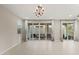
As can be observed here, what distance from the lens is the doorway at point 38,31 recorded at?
551cm

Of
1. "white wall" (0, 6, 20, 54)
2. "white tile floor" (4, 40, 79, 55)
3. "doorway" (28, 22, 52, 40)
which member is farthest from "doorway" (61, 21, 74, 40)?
"white wall" (0, 6, 20, 54)

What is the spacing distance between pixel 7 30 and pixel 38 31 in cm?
212

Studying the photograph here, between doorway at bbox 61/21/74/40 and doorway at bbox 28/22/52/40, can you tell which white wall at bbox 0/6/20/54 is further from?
doorway at bbox 61/21/74/40

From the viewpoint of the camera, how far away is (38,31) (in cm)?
555

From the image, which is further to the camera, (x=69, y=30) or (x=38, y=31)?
(x=38, y=31)

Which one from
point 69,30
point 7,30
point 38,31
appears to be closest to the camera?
point 69,30

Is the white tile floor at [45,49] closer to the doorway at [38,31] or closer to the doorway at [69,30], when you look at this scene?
the doorway at [38,31]

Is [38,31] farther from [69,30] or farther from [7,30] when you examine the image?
[7,30]

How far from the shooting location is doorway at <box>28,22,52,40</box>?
551 cm

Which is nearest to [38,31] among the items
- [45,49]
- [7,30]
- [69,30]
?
[69,30]

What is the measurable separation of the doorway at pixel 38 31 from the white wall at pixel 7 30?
1.37 m

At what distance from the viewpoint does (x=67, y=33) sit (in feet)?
17.3
